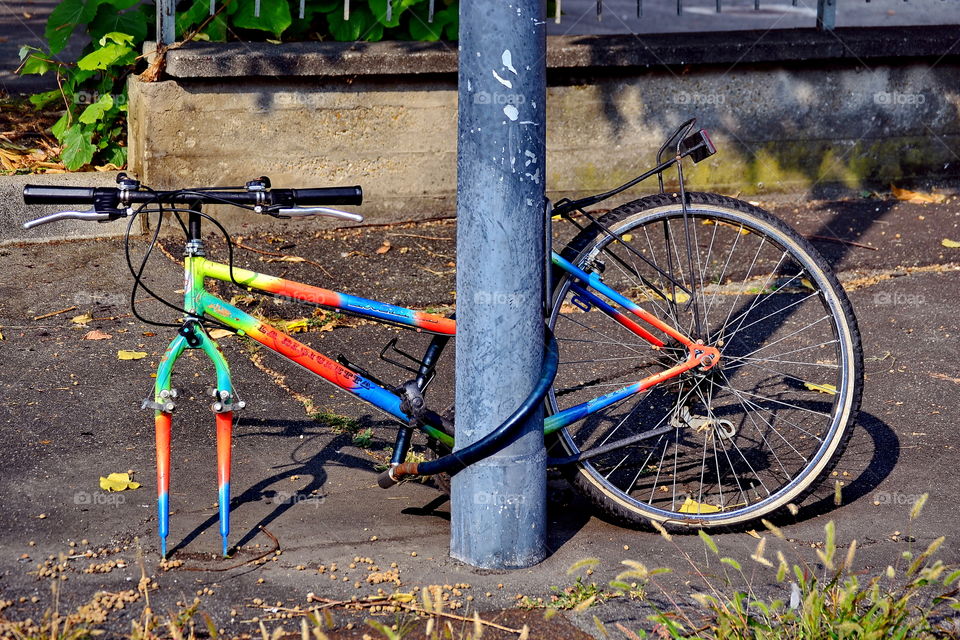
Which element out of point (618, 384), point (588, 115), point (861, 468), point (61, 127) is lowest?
point (861, 468)

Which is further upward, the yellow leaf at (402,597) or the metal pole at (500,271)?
the metal pole at (500,271)

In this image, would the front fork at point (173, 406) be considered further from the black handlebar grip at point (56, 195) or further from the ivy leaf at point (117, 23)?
the ivy leaf at point (117, 23)

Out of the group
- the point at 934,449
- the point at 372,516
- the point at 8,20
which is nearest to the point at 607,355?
the point at 934,449

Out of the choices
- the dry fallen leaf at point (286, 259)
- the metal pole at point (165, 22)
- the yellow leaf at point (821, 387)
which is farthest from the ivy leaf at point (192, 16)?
the yellow leaf at point (821, 387)

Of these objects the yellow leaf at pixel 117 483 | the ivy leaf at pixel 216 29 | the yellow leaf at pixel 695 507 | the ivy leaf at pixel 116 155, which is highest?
the ivy leaf at pixel 216 29

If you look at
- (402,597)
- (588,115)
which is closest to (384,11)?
(588,115)

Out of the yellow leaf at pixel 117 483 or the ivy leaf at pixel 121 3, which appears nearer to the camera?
the yellow leaf at pixel 117 483

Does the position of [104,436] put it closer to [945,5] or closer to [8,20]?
[8,20]

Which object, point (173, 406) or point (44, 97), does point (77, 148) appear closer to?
point (44, 97)

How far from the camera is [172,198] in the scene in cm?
314

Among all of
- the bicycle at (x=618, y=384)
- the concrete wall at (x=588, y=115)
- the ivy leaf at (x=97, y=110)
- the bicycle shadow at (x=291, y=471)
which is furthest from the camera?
the ivy leaf at (x=97, y=110)

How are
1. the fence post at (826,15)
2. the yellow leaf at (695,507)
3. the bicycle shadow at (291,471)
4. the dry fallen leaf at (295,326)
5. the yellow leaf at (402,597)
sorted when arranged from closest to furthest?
1. the yellow leaf at (402,597)
2. the bicycle shadow at (291,471)
3. the yellow leaf at (695,507)
4. the dry fallen leaf at (295,326)
5. the fence post at (826,15)

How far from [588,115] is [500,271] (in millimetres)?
3698

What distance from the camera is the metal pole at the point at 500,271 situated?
122 inches
